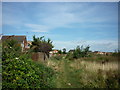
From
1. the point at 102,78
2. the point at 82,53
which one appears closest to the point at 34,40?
the point at 82,53

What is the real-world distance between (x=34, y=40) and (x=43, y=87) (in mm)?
17973

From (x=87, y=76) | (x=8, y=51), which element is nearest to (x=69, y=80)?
(x=87, y=76)

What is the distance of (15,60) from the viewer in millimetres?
4547

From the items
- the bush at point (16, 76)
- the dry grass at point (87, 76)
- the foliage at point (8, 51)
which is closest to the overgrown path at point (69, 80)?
the dry grass at point (87, 76)

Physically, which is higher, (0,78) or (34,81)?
(0,78)

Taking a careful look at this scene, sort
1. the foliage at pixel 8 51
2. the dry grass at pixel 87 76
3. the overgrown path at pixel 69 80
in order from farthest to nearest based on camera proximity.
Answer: the overgrown path at pixel 69 80 < the dry grass at pixel 87 76 < the foliage at pixel 8 51

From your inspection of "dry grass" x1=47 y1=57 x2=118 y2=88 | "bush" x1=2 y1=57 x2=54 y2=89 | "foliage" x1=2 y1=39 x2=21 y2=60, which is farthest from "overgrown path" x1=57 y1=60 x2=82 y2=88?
"foliage" x1=2 y1=39 x2=21 y2=60

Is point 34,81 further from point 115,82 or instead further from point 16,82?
point 115,82

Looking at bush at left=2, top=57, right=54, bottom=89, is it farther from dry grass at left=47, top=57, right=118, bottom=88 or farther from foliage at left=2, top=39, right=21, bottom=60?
dry grass at left=47, top=57, right=118, bottom=88

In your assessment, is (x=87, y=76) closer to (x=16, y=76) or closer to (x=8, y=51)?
(x=16, y=76)

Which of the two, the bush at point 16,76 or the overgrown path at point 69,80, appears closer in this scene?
the bush at point 16,76

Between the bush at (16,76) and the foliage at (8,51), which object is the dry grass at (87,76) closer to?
the bush at (16,76)

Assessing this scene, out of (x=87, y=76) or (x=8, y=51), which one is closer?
(x=8, y=51)

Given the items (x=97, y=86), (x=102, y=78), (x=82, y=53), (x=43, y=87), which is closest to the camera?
(x=43, y=87)
